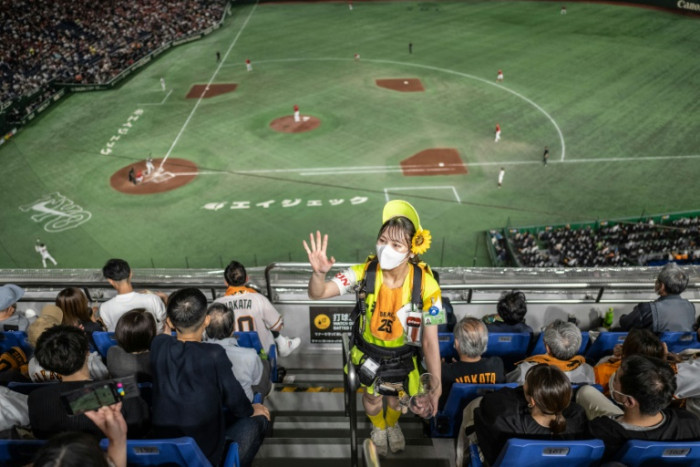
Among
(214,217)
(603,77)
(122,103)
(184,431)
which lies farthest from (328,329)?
(603,77)

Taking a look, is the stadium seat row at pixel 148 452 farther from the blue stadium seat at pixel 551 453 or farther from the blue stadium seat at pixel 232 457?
the blue stadium seat at pixel 551 453

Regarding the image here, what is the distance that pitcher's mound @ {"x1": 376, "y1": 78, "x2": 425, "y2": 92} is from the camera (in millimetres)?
35097

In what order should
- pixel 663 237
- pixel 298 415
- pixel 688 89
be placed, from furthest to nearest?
1. pixel 688 89
2. pixel 663 237
3. pixel 298 415

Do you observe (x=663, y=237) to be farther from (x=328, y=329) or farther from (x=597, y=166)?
(x=328, y=329)

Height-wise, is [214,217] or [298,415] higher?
[298,415]

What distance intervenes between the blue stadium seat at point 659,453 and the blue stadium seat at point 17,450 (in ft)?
13.8

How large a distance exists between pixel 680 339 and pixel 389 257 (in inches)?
156

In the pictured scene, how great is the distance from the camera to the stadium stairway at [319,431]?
17.2 feet

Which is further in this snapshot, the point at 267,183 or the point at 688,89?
the point at 688,89

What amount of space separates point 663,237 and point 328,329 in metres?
17.6

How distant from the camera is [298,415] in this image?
6.29 metres

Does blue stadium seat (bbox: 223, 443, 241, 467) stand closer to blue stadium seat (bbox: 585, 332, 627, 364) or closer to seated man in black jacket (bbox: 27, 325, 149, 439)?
seated man in black jacket (bbox: 27, 325, 149, 439)

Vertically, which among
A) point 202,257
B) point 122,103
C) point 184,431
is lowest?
point 202,257

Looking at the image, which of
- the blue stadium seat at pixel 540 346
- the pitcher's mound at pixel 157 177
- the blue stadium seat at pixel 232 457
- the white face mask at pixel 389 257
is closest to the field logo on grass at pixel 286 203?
the pitcher's mound at pixel 157 177
